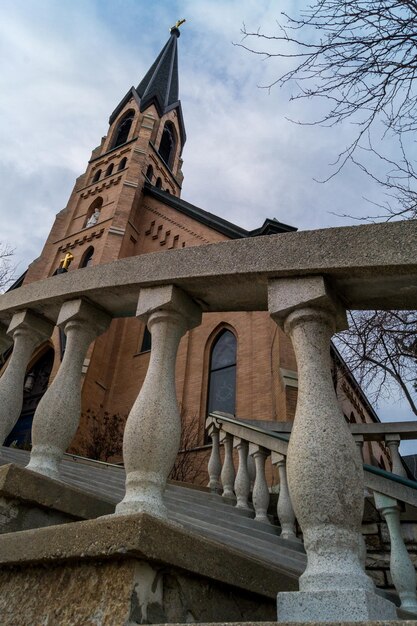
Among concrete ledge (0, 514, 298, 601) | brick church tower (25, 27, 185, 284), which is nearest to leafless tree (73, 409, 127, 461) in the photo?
brick church tower (25, 27, 185, 284)

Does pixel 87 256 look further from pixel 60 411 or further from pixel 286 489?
pixel 60 411

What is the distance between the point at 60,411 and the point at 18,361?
83cm

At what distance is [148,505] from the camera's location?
179 cm

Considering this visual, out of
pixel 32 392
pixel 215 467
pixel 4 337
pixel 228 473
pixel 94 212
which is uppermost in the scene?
pixel 94 212

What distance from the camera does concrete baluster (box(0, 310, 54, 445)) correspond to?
294 centimetres

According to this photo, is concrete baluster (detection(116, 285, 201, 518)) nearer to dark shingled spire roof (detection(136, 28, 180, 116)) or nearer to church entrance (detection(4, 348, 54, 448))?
church entrance (detection(4, 348, 54, 448))

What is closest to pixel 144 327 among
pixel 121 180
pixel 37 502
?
pixel 121 180

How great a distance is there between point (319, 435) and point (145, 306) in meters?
1.20

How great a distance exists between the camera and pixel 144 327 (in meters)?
15.3

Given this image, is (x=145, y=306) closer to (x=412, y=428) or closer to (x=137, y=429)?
(x=137, y=429)

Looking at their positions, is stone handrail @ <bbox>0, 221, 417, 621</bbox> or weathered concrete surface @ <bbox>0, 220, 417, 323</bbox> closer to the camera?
stone handrail @ <bbox>0, 221, 417, 621</bbox>

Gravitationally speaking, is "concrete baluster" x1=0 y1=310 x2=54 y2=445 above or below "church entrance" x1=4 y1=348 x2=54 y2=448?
below

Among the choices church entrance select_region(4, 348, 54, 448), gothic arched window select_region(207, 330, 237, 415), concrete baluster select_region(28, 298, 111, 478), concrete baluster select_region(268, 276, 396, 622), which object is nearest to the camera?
concrete baluster select_region(268, 276, 396, 622)

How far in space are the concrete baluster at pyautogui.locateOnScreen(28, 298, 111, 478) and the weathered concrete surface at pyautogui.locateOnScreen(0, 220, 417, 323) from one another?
29 cm
